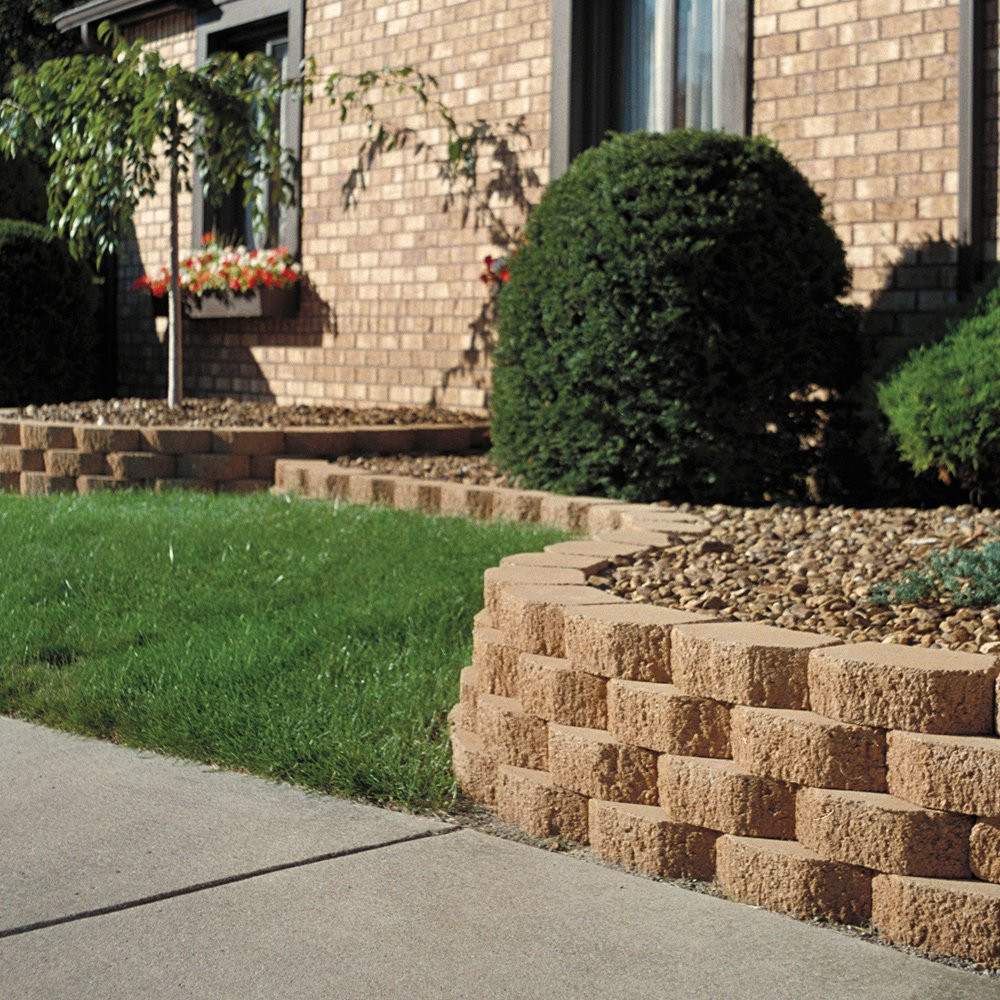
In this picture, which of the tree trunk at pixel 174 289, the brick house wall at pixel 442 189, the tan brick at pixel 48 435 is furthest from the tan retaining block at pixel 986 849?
the tree trunk at pixel 174 289

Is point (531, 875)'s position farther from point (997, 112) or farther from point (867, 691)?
point (997, 112)

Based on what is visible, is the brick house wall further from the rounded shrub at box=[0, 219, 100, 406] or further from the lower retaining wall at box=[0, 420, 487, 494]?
the lower retaining wall at box=[0, 420, 487, 494]

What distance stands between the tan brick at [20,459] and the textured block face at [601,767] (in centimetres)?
603

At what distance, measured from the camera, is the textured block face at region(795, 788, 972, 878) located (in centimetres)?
302

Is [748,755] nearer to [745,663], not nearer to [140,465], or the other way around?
[745,663]

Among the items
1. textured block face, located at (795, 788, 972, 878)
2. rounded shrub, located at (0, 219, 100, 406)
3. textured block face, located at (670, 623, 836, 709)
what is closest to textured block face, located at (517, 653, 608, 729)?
textured block face, located at (670, 623, 836, 709)

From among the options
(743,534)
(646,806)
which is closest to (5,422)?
(743,534)

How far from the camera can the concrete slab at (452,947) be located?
2750 millimetres

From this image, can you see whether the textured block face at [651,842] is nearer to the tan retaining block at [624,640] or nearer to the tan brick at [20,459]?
the tan retaining block at [624,640]

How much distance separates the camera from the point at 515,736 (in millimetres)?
3883

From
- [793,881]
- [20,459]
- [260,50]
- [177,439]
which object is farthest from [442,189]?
[793,881]

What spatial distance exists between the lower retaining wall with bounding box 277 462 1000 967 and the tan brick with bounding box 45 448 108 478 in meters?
5.01

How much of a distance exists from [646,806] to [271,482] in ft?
17.7

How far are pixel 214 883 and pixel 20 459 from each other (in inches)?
248
